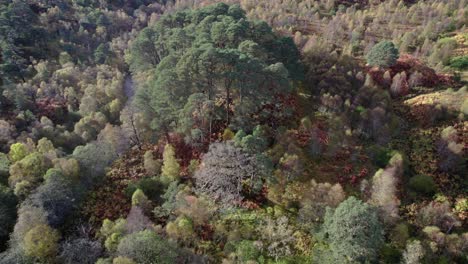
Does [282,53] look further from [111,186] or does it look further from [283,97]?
[111,186]

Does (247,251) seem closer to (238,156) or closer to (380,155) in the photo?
(238,156)

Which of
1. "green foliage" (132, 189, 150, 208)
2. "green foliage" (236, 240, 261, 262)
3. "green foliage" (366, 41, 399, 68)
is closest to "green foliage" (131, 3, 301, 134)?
"green foliage" (132, 189, 150, 208)

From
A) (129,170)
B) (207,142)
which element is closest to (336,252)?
(207,142)

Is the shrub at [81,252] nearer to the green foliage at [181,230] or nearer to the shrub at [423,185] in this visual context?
the green foliage at [181,230]

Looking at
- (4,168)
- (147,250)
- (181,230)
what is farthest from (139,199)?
(4,168)

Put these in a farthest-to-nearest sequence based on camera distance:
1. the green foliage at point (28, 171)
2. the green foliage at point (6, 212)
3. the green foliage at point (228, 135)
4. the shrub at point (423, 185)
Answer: the green foliage at point (228, 135) → the green foliage at point (28, 171) → the shrub at point (423, 185) → the green foliage at point (6, 212)

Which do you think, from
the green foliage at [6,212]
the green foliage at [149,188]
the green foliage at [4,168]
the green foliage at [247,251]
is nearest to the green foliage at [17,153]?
the green foliage at [4,168]
